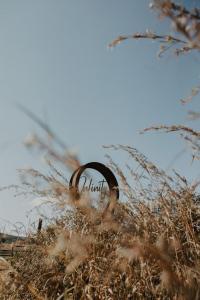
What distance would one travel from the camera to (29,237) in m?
4.36

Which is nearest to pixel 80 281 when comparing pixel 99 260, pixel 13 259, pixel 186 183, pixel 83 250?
pixel 99 260

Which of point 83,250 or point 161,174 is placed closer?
point 83,250

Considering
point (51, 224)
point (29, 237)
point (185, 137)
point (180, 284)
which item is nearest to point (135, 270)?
point (185, 137)

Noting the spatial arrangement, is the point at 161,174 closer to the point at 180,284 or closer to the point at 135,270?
the point at 135,270

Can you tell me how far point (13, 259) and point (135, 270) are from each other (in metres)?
2.77

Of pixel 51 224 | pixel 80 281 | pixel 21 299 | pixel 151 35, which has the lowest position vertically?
pixel 21 299

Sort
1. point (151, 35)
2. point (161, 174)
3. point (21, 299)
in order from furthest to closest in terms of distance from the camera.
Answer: point (21, 299) < point (161, 174) < point (151, 35)

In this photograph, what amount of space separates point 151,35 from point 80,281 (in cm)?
185

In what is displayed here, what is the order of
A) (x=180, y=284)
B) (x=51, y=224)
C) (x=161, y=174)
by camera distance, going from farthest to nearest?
(x=51, y=224)
(x=161, y=174)
(x=180, y=284)

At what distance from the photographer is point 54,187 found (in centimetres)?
81

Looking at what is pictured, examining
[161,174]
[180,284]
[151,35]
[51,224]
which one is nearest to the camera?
[180,284]

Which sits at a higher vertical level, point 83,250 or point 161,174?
point 161,174

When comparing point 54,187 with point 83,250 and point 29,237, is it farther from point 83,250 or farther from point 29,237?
point 29,237

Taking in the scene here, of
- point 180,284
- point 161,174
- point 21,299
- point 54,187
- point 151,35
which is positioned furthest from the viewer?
point 21,299
